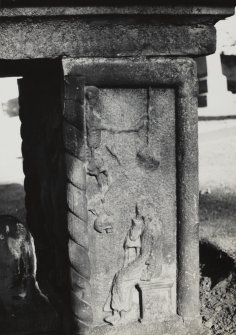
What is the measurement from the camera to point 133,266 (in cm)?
211

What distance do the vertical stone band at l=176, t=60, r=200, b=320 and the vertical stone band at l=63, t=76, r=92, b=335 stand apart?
386 millimetres

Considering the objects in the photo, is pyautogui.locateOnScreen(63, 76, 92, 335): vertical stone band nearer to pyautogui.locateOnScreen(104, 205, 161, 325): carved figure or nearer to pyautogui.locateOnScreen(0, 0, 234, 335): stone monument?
pyautogui.locateOnScreen(0, 0, 234, 335): stone monument

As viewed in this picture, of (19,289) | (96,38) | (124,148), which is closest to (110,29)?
(96,38)

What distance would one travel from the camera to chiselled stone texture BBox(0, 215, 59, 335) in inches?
82.4

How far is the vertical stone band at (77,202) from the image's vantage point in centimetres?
194

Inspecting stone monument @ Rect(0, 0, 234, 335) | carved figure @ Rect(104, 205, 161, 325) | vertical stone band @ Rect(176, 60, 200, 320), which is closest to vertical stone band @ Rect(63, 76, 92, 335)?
stone monument @ Rect(0, 0, 234, 335)

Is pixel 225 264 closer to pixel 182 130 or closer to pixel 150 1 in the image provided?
pixel 182 130

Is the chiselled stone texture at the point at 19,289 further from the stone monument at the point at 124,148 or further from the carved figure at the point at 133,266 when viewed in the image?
the carved figure at the point at 133,266

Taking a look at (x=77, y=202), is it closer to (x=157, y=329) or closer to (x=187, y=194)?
(x=187, y=194)

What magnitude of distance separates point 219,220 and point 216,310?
140 cm

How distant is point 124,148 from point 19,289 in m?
0.73

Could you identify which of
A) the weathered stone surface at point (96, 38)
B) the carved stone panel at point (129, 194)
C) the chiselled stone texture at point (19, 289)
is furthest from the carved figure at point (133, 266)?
the weathered stone surface at point (96, 38)

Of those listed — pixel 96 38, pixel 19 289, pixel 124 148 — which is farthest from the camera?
pixel 19 289

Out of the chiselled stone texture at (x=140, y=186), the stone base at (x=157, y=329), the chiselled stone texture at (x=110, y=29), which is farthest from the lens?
the stone base at (x=157, y=329)
